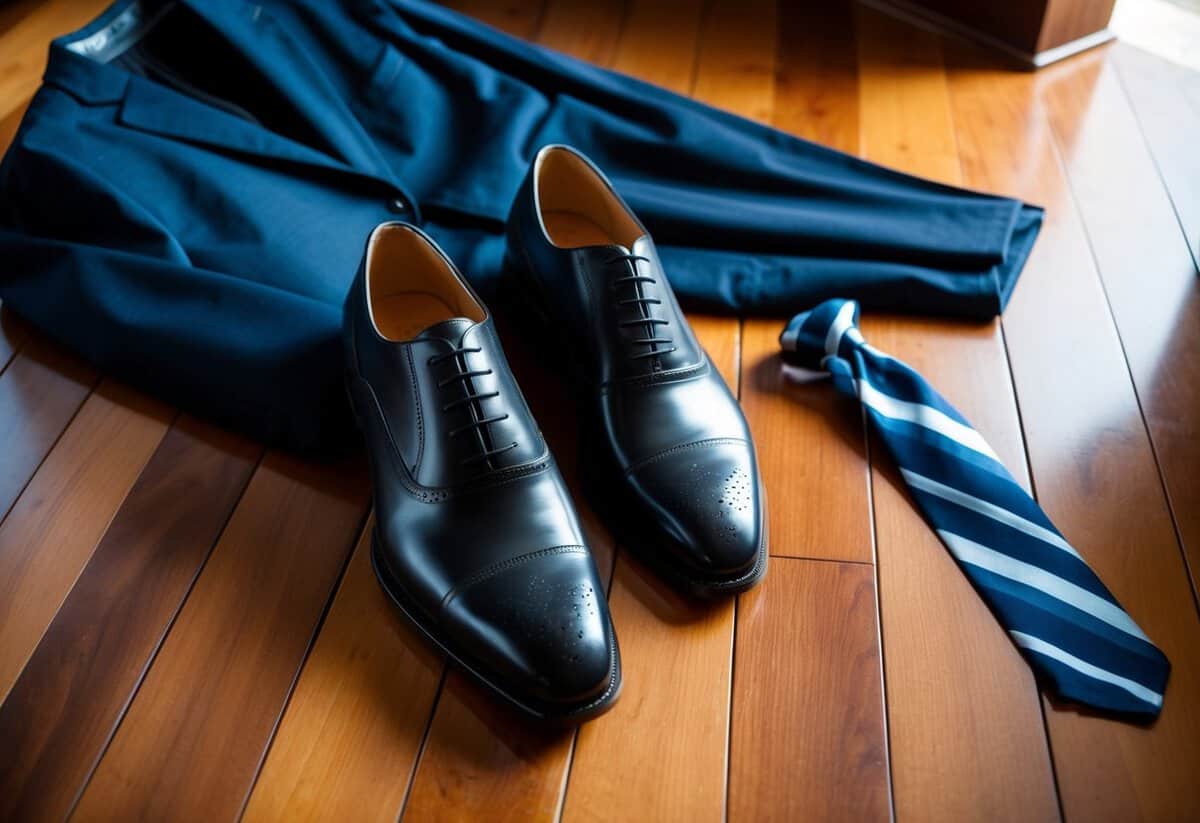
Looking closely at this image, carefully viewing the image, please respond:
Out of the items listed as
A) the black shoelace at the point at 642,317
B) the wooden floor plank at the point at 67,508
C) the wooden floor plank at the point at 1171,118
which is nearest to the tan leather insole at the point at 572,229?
the black shoelace at the point at 642,317

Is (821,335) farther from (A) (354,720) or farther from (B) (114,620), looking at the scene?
(B) (114,620)

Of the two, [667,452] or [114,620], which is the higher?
[667,452]

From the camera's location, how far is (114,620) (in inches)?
35.6

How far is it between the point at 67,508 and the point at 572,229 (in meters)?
0.60

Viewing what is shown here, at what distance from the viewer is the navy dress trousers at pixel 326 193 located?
106 centimetres

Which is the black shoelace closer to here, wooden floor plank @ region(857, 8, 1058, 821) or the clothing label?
wooden floor plank @ region(857, 8, 1058, 821)

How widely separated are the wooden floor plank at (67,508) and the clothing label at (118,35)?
1.47 feet

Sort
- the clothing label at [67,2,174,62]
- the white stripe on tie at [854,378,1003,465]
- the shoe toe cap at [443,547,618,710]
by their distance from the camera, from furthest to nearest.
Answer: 1. the clothing label at [67,2,174,62]
2. the white stripe on tie at [854,378,1003,465]
3. the shoe toe cap at [443,547,618,710]

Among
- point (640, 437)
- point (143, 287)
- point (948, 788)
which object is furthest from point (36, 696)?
point (948, 788)

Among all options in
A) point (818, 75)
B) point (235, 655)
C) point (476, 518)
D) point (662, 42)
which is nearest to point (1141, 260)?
point (818, 75)

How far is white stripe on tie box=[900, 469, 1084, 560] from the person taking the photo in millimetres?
932

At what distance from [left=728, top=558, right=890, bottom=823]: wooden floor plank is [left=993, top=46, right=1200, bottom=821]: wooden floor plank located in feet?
0.52

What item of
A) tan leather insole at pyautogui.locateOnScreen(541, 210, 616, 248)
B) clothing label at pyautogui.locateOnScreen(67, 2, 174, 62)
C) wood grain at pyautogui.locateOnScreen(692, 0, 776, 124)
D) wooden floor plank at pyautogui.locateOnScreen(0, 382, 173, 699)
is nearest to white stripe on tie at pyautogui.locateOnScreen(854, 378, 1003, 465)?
tan leather insole at pyautogui.locateOnScreen(541, 210, 616, 248)

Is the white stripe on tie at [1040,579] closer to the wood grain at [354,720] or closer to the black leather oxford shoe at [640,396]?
the black leather oxford shoe at [640,396]
